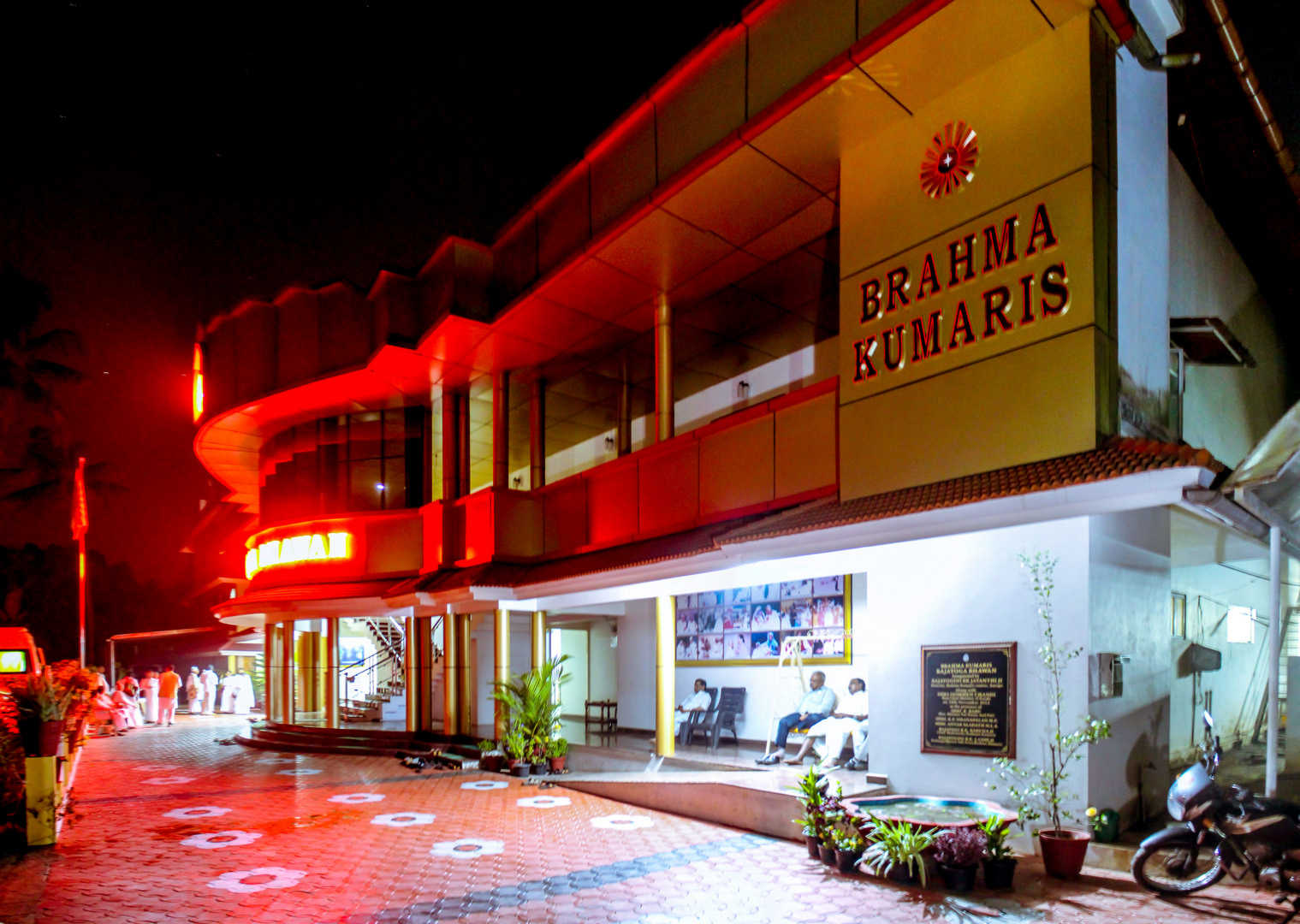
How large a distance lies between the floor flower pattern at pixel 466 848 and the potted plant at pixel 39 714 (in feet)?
14.1

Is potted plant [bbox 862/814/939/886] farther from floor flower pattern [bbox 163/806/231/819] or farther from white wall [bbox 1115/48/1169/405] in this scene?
floor flower pattern [bbox 163/806/231/819]

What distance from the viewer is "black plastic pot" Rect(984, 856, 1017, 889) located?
7.26 metres

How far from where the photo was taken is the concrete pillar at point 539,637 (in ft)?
53.3

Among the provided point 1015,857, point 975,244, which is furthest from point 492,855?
point 975,244

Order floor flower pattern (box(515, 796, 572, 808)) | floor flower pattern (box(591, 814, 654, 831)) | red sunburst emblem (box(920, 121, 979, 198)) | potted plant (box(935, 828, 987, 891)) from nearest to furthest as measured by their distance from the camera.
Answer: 1. potted plant (box(935, 828, 987, 891))
2. red sunburst emblem (box(920, 121, 979, 198))
3. floor flower pattern (box(591, 814, 654, 831))
4. floor flower pattern (box(515, 796, 572, 808))

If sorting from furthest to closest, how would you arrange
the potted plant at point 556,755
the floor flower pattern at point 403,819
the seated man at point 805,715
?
1. the potted plant at point 556,755
2. the seated man at point 805,715
3. the floor flower pattern at point 403,819

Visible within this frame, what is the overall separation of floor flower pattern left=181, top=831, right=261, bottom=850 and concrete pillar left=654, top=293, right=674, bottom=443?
758 centimetres

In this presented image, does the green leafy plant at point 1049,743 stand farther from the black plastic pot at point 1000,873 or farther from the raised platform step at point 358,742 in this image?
the raised platform step at point 358,742

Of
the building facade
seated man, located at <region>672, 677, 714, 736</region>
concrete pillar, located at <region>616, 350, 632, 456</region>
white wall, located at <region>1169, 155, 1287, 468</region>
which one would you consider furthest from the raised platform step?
white wall, located at <region>1169, 155, 1287, 468</region>

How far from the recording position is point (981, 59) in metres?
8.59

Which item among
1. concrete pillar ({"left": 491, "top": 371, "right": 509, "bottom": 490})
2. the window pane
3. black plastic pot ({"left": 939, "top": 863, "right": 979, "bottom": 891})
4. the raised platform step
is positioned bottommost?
the raised platform step

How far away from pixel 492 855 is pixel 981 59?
9.29 m

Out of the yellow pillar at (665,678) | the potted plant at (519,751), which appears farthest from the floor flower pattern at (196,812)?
the yellow pillar at (665,678)

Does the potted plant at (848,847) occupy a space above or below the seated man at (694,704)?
above
